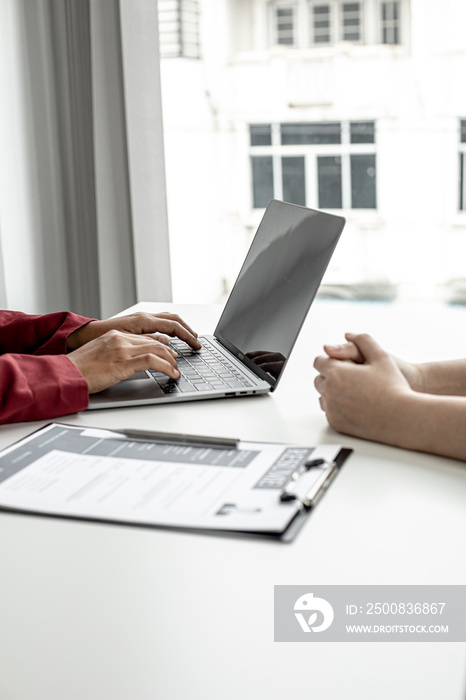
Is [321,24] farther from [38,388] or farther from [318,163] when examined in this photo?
[38,388]

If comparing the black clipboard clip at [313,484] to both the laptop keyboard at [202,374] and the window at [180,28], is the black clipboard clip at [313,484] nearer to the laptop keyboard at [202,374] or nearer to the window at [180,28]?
the laptop keyboard at [202,374]

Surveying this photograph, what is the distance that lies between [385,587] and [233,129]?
610 centimetres

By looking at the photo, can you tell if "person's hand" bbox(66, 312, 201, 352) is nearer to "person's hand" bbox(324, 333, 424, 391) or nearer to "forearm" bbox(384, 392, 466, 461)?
"person's hand" bbox(324, 333, 424, 391)

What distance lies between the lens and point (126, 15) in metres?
2.45

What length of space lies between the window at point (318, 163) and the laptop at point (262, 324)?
514 centimetres

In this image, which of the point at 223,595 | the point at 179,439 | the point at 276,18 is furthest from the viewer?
the point at 276,18

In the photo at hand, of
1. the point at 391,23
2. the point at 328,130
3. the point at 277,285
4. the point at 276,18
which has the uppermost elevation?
the point at 276,18

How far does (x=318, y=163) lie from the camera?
615 centimetres

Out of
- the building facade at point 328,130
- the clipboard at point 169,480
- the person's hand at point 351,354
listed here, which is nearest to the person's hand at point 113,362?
the clipboard at point 169,480

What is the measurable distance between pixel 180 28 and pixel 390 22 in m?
1.65

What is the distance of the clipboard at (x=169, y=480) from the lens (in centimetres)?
62

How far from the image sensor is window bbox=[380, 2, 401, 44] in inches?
217

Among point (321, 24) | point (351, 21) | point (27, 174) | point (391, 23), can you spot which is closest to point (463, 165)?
point (391, 23)

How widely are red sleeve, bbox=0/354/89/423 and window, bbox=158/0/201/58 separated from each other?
5419mm
